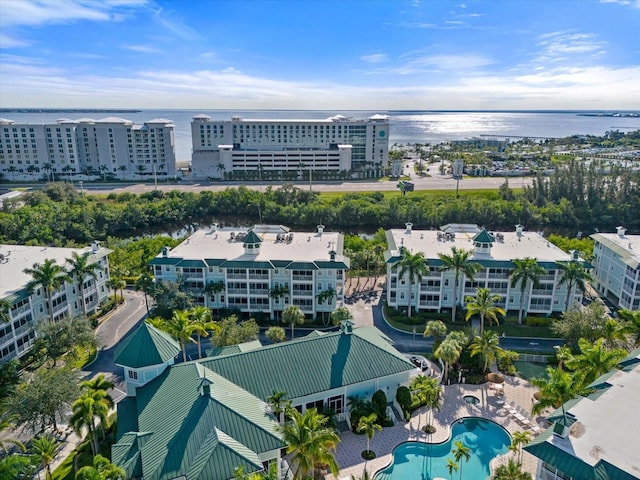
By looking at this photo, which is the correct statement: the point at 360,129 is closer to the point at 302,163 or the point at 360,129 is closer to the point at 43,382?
the point at 302,163

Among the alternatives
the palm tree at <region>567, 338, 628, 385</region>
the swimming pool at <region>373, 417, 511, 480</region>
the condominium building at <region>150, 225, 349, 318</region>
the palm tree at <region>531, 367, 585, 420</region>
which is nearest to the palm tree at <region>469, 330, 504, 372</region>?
the swimming pool at <region>373, 417, 511, 480</region>

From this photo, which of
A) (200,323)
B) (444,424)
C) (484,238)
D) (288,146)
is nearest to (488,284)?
(484,238)

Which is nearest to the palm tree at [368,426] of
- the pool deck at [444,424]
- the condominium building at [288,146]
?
the pool deck at [444,424]

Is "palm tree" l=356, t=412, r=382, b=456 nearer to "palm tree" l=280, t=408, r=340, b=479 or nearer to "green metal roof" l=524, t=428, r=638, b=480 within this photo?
"palm tree" l=280, t=408, r=340, b=479

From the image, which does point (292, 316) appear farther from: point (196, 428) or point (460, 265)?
point (196, 428)

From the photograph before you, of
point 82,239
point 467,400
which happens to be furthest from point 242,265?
point 82,239
